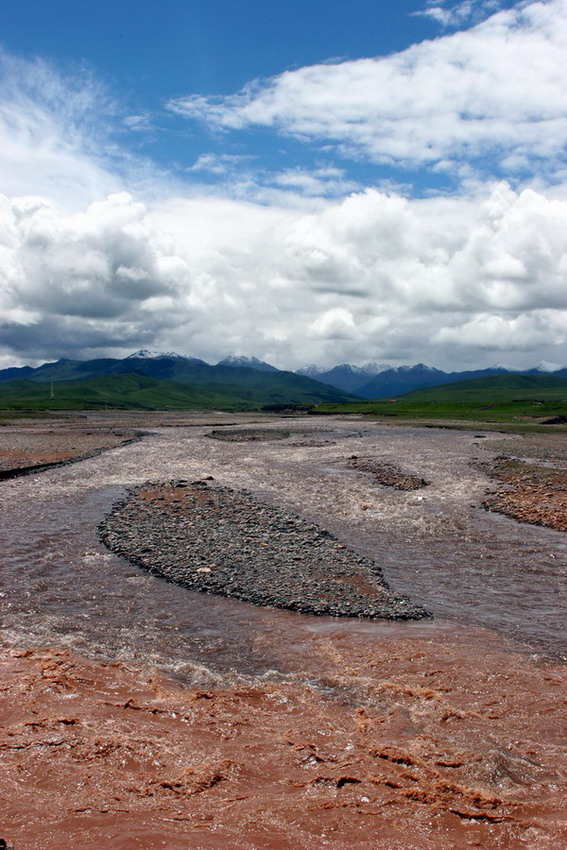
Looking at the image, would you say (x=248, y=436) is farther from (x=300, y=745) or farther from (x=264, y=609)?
(x=300, y=745)

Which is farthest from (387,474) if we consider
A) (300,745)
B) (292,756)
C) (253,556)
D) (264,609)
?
(292,756)

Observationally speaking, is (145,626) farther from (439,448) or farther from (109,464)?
(439,448)

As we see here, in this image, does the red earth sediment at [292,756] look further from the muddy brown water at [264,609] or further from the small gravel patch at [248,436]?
the small gravel patch at [248,436]

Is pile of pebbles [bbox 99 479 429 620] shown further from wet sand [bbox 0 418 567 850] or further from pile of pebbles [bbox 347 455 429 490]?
pile of pebbles [bbox 347 455 429 490]

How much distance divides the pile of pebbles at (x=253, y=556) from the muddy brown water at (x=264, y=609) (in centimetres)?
73

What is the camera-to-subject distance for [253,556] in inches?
951

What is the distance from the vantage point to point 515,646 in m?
16.3

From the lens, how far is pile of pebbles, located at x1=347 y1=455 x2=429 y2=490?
1757 inches

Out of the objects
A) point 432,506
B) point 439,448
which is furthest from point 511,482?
point 439,448

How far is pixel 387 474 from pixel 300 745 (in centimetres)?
3991

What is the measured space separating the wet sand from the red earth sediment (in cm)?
3

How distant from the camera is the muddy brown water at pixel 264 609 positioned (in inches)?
638

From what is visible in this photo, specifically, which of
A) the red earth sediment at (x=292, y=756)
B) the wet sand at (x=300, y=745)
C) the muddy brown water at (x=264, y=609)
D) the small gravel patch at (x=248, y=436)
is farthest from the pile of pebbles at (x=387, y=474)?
the red earth sediment at (x=292, y=756)

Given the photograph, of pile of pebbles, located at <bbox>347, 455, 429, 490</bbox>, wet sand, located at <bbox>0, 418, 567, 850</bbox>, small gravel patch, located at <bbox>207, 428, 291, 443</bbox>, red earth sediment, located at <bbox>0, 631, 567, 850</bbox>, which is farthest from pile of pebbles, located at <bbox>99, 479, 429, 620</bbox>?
small gravel patch, located at <bbox>207, 428, 291, 443</bbox>
